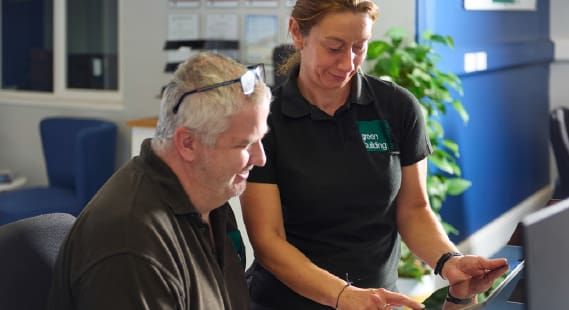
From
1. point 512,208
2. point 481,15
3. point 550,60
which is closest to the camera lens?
point 481,15

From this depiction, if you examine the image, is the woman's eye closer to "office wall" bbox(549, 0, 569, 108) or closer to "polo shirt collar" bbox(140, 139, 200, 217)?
"polo shirt collar" bbox(140, 139, 200, 217)

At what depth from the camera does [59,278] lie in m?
1.48

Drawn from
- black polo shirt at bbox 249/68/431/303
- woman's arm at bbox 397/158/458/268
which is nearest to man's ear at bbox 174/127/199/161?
black polo shirt at bbox 249/68/431/303

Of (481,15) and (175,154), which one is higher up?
(481,15)

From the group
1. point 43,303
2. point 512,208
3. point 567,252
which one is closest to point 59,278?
point 43,303

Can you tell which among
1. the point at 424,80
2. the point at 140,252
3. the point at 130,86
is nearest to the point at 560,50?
the point at 424,80

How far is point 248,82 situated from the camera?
1.59m

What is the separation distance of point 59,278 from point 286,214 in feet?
2.43

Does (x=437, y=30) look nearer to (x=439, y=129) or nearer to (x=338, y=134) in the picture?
(x=439, y=129)

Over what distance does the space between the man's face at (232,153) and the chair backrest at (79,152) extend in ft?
13.0

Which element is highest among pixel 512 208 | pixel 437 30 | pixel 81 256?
pixel 437 30

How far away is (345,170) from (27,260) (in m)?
0.78

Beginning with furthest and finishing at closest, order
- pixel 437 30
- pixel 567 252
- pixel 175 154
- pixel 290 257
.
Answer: pixel 437 30 < pixel 290 257 < pixel 175 154 < pixel 567 252

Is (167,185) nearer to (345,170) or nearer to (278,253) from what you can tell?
(278,253)
